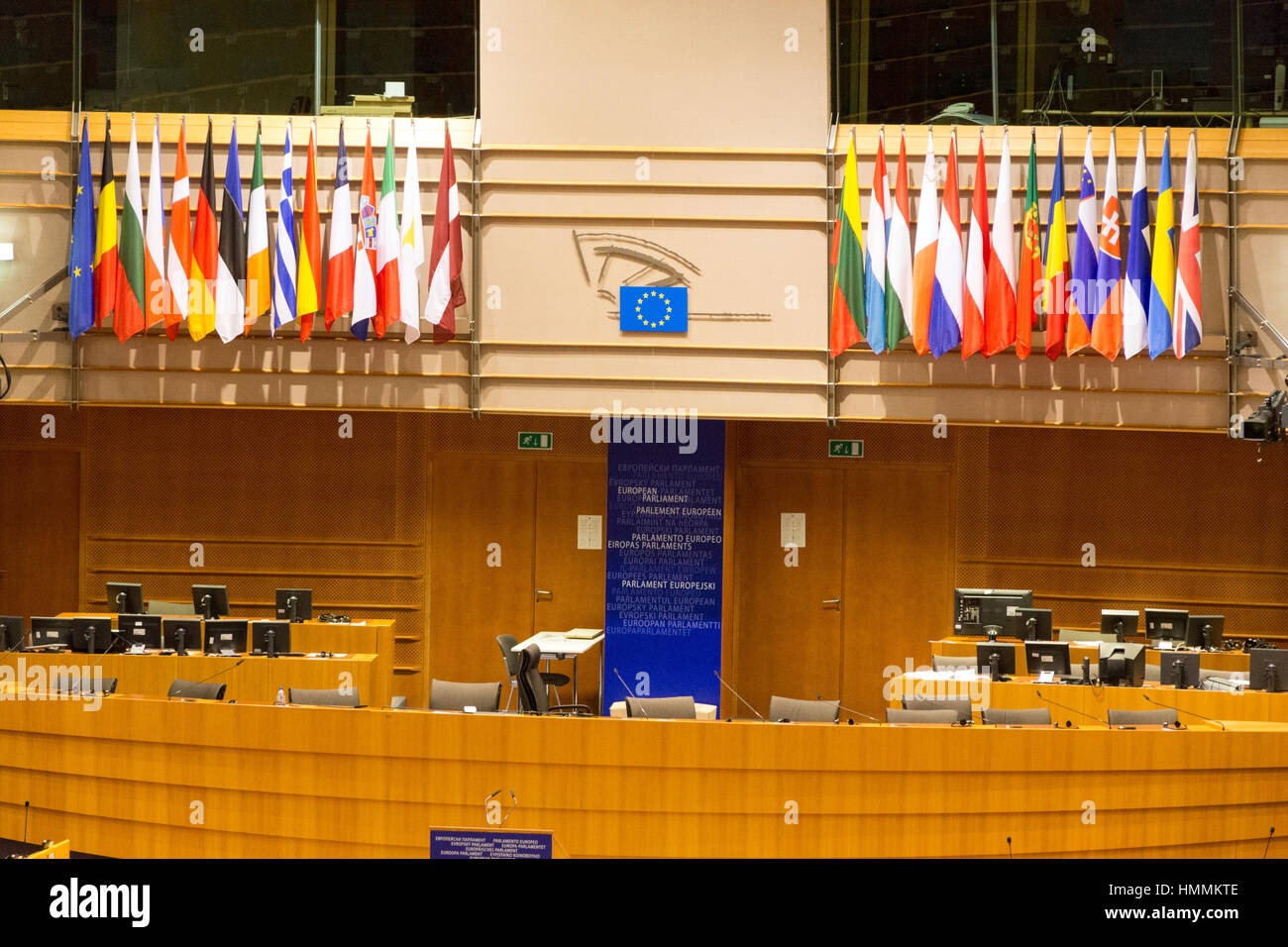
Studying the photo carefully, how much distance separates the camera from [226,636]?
34.6 ft

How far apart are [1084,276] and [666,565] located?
4695mm

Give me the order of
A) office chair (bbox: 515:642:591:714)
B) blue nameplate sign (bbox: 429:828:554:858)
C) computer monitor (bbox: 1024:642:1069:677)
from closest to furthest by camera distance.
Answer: blue nameplate sign (bbox: 429:828:554:858) < office chair (bbox: 515:642:591:714) < computer monitor (bbox: 1024:642:1069:677)

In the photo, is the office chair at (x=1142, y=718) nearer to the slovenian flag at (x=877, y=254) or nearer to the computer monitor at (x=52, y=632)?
the slovenian flag at (x=877, y=254)

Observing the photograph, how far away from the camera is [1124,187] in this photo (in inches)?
452

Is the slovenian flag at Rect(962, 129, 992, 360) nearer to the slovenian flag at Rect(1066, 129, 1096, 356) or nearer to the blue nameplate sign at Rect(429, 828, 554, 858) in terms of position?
the slovenian flag at Rect(1066, 129, 1096, 356)

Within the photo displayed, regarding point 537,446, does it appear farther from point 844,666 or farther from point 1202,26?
point 1202,26

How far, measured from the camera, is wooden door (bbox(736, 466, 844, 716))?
42.4 ft

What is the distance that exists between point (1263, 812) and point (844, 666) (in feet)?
18.1

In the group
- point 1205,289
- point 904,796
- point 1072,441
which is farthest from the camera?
point 1072,441

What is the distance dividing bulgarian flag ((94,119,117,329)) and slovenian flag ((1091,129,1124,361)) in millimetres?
8944

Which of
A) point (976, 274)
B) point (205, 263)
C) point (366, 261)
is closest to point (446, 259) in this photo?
point (366, 261)

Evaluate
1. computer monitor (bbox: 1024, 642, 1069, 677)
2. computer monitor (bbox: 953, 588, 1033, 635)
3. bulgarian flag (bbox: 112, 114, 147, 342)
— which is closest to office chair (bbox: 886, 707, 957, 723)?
computer monitor (bbox: 1024, 642, 1069, 677)

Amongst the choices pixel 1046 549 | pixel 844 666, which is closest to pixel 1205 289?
pixel 1046 549

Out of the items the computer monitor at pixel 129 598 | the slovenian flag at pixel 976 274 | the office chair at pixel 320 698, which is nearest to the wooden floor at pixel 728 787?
the office chair at pixel 320 698
